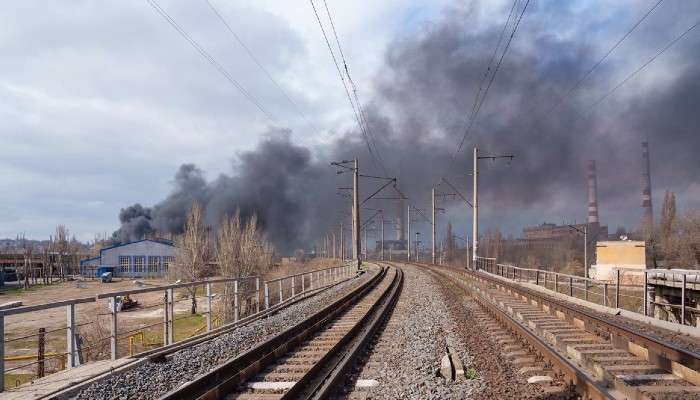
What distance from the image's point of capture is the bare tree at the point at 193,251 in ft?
190

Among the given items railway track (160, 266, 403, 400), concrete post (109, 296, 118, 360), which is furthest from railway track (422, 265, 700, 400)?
concrete post (109, 296, 118, 360)

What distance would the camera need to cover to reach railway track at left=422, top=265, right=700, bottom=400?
6.85 meters

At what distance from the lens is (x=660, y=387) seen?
7.04 metres

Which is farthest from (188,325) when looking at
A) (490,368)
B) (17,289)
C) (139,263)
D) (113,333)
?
(139,263)

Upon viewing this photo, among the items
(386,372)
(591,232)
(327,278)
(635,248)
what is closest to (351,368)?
(386,372)

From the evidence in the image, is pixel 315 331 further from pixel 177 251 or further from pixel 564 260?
pixel 564 260

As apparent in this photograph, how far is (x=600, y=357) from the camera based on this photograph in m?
9.17

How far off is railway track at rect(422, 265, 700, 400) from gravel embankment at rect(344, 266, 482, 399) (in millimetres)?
1102

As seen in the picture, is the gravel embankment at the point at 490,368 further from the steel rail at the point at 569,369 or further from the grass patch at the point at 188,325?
the grass patch at the point at 188,325

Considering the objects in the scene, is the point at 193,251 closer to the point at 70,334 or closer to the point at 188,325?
the point at 188,325

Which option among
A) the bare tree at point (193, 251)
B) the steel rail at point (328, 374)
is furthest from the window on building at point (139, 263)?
the steel rail at point (328, 374)

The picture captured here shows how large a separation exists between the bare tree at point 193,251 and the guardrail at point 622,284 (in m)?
28.9

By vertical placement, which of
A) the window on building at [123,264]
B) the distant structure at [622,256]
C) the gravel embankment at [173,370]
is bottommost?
the window on building at [123,264]

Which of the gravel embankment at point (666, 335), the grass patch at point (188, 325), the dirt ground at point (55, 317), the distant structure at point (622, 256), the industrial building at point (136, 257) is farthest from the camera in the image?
the industrial building at point (136, 257)
